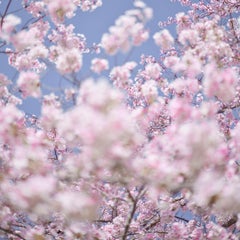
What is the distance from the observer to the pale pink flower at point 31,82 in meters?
5.64

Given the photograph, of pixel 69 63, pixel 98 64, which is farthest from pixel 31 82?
pixel 98 64

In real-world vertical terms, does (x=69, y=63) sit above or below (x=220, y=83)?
above

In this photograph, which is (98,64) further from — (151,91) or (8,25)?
(8,25)

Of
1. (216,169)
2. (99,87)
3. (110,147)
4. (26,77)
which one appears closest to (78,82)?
(26,77)

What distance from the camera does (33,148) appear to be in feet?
15.9

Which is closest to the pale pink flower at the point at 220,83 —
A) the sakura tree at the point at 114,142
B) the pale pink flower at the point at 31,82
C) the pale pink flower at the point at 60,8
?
the sakura tree at the point at 114,142

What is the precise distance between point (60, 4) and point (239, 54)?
4681 millimetres

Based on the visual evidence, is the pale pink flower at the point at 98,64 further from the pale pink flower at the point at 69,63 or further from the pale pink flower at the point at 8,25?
the pale pink flower at the point at 8,25

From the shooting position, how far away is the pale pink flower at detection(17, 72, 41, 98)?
5.64m

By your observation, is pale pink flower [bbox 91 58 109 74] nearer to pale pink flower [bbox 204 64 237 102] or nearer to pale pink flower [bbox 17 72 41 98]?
pale pink flower [bbox 17 72 41 98]

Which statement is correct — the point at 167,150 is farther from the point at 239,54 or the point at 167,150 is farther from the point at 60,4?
the point at 239,54

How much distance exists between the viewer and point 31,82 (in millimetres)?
5668

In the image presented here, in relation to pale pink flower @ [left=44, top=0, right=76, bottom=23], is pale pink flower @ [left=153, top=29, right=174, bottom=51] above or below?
below

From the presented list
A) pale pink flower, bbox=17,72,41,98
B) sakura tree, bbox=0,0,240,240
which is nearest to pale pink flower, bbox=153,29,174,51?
sakura tree, bbox=0,0,240,240
